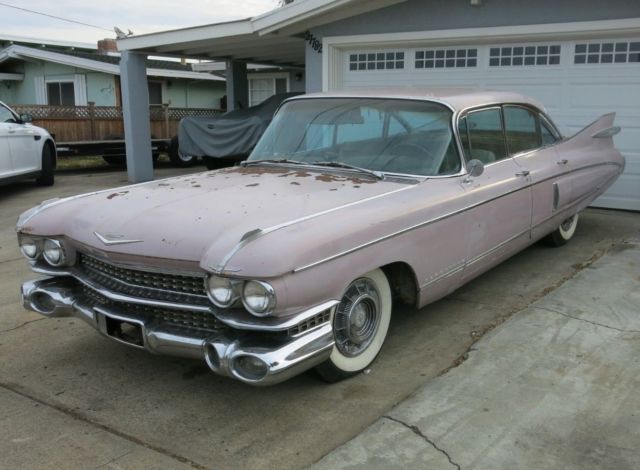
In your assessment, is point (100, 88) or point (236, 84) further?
point (100, 88)

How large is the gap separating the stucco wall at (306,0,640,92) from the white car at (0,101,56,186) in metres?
4.92

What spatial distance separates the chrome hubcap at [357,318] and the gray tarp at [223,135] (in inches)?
386

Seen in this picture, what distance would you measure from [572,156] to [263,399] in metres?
4.08

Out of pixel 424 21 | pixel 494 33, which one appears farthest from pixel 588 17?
pixel 424 21

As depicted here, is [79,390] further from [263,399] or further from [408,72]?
[408,72]

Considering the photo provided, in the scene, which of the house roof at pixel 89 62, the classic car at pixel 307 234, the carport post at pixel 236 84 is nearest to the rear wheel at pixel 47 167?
the carport post at pixel 236 84

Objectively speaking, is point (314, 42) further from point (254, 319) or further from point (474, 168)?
point (254, 319)

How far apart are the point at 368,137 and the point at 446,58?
5.65 metres

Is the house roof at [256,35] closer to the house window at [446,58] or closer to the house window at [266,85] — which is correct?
the house window at [446,58]

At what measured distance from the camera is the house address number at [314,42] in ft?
34.3

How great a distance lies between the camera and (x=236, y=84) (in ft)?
52.6

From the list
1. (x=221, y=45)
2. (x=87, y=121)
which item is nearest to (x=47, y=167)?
(x=221, y=45)

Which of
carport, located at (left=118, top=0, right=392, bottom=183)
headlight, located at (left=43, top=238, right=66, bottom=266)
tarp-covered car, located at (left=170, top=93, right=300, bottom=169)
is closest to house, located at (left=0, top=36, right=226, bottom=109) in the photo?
carport, located at (left=118, top=0, right=392, bottom=183)

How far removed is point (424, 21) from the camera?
942cm
